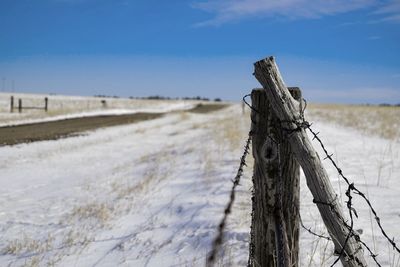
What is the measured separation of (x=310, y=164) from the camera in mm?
2545

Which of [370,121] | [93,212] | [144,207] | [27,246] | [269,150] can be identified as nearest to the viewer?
[269,150]

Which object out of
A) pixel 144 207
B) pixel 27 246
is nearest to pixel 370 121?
pixel 144 207

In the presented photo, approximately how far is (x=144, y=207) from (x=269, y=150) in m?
4.15

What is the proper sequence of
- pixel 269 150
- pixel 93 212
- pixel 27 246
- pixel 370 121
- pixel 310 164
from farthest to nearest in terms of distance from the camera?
pixel 370 121
pixel 93 212
pixel 27 246
pixel 269 150
pixel 310 164

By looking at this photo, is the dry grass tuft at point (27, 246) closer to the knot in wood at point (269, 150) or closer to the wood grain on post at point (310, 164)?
the knot in wood at point (269, 150)

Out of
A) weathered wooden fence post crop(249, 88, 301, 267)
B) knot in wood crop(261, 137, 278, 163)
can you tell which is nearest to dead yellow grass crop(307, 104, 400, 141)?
weathered wooden fence post crop(249, 88, 301, 267)

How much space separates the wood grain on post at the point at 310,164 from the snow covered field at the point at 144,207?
87 cm

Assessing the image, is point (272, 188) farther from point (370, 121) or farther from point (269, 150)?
point (370, 121)

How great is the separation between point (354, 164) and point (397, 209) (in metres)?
3.69

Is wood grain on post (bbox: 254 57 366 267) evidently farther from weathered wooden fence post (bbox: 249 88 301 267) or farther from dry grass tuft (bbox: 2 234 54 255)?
dry grass tuft (bbox: 2 234 54 255)

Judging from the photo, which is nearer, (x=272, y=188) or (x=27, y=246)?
(x=272, y=188)

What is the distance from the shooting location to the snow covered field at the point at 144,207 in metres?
4.57

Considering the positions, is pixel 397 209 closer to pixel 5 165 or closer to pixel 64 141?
pixel 5 165

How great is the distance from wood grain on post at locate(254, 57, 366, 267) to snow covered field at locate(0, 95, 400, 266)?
87cm
